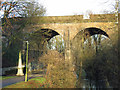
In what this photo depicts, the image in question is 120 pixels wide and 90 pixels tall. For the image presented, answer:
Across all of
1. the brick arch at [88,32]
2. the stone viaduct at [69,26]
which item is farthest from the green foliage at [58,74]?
the stone viaduct at [69,26]

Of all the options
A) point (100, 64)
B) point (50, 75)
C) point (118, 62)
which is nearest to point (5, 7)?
point (50, 75)

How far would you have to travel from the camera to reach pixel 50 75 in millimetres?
9859

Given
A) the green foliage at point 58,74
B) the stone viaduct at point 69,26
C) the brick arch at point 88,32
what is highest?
the stone viaduct at point 69,26

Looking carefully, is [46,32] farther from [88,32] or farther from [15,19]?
[15,19]

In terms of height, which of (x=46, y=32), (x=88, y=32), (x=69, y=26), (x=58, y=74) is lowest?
(x=58, y=74)

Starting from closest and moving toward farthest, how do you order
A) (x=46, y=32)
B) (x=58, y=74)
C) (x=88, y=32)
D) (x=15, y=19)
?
1. (x=58, y=74)
2. (x=15, y=19)
3. (x=46, y=32)
4. (x=88, y=32)

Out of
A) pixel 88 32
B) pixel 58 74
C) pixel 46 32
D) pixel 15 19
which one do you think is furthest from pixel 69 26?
pixel 58 74

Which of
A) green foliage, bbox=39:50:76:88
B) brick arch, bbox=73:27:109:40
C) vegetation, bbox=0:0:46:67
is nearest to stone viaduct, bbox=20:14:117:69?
brick arch, bbox=73:27:109:40

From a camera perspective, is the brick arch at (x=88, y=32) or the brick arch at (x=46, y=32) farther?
the brick arch at (x=88, y=32)

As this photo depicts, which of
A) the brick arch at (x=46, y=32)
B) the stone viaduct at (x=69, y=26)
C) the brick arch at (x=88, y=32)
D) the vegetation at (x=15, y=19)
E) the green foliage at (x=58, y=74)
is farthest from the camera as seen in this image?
the stone viaduct at (x=69, y=26)

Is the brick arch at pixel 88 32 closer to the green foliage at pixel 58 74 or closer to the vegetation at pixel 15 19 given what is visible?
the vegetation at pixel 15 19

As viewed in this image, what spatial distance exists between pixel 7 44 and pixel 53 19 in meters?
11.0

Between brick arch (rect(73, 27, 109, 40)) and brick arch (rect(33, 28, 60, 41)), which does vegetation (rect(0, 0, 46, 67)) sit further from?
brick arch (rect(73, 27, 109, 40))

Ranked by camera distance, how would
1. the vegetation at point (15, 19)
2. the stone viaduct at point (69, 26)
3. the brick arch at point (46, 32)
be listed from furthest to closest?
the stone viaduct at point (69, 26) < the brick arch at point (46, 32) < the vegetation at point (15, 19)
